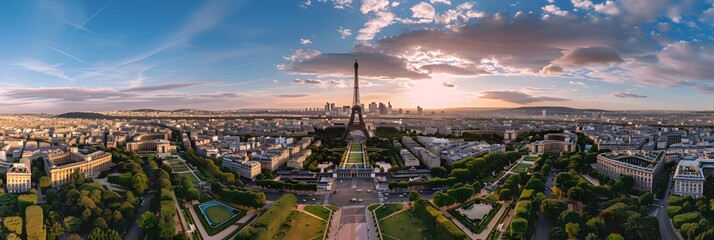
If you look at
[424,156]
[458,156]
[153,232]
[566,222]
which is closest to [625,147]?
[458,156]

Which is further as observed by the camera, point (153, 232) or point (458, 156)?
point (458, 156)

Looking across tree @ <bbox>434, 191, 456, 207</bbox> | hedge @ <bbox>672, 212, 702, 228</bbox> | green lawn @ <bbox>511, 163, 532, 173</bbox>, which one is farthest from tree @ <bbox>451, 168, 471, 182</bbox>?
hedge @ <bbox>672, 212, 702, 228</bbox>

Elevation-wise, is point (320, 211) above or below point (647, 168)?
below

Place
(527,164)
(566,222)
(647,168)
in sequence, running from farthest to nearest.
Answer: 1. (527,164)
2. (647,168)
3. (566,222)

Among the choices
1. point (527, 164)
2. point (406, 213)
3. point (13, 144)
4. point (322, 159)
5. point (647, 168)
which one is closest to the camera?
point (406, 213)

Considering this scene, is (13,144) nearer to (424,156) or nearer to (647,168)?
(424,156)
